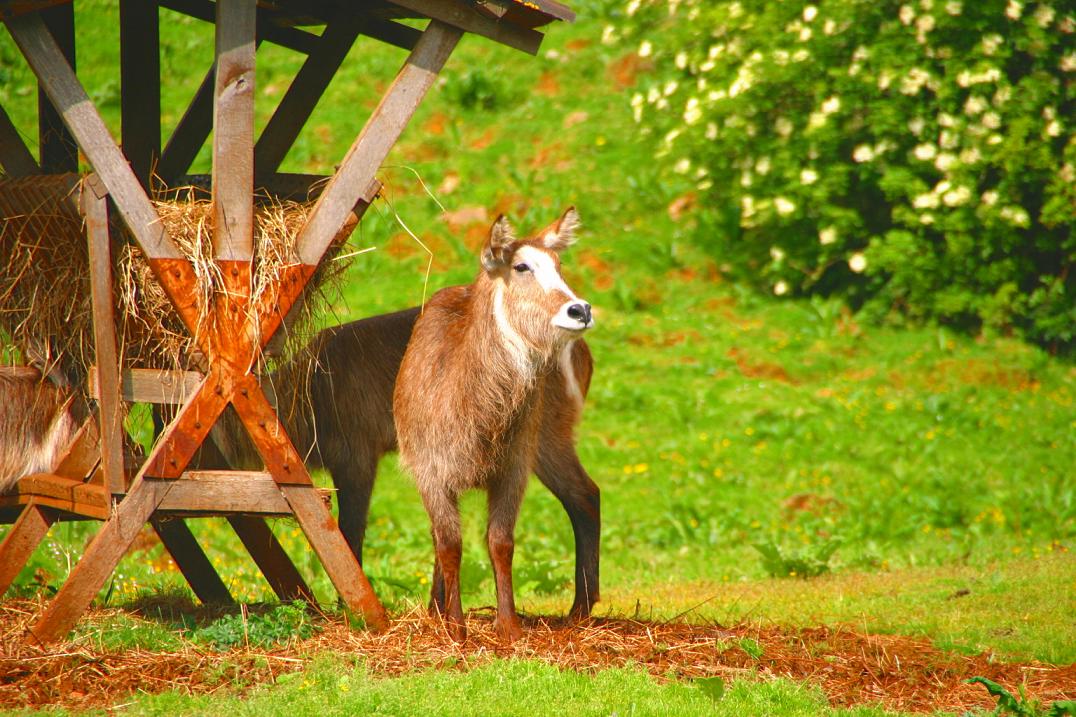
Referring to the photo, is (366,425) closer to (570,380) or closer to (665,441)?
(570,380)

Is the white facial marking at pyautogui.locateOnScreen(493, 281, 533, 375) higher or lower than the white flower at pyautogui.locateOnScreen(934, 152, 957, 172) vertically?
lower

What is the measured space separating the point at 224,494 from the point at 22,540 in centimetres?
99

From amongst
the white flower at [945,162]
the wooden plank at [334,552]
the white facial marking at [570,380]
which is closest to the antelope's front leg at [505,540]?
the wooden plank at [334,552]

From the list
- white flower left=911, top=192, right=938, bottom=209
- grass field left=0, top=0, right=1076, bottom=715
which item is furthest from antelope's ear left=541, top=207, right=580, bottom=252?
white flower left=911, top=192, right=938, bottom=209

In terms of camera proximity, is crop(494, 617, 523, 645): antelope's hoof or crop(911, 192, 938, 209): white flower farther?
crop(911, 192, 938, 209): white flower

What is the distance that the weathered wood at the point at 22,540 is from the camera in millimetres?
5098

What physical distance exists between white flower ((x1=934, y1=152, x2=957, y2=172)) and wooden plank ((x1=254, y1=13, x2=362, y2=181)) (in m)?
8.16

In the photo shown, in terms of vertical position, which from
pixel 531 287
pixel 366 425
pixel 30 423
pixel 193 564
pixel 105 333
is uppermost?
pixel 531 287

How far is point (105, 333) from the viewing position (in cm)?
490

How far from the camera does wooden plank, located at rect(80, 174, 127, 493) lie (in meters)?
4.80

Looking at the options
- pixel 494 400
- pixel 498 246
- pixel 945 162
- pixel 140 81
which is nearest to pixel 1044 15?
pixel 945 162

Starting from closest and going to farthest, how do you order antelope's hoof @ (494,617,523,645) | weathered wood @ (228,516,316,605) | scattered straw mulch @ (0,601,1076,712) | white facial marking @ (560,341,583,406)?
scattered straw mulch @ (0,601,1076,712) < antelope's hoof @ (494,617,523,645) < weathered wood @ (228,516,316,605) < white facial marking @ (560,341,583,406)

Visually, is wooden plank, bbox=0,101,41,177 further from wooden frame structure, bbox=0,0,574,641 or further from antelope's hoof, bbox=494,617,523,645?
antelope's hoof, bbox=494,617,523,645

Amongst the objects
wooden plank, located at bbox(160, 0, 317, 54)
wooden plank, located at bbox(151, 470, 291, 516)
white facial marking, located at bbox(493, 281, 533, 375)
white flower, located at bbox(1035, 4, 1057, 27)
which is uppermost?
white flower, located at bbox(1035, 4, 1057, 27)
